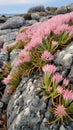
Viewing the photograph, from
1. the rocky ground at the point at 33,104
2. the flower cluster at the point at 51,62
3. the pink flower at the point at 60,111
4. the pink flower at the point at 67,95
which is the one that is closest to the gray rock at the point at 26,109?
the rocky ground at the point at 33,104

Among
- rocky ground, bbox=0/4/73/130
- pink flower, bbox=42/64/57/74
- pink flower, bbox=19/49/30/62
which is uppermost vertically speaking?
pink flower, bbox=19/49/30/62

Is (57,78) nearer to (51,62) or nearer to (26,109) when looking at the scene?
(51,62)

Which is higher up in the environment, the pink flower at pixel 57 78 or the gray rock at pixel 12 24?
the pink flower at pixel 57 78

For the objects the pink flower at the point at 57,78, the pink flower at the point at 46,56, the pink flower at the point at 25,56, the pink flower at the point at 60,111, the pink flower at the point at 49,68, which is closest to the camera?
the pink flower at the point at 60,111

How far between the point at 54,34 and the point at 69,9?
4257cm

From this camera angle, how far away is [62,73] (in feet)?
25.6

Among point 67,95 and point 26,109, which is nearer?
point 67,95

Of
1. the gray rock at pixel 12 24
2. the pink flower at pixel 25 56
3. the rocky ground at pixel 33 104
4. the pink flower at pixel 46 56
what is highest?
the pink flower at pixel 46 56

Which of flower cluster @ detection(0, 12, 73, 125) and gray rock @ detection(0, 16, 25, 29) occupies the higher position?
flower cluster @ detection(0, 12, 73, 125)

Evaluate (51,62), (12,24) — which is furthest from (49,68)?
(12,24)

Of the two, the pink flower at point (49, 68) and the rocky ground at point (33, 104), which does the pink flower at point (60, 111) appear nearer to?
the rocky ground at point (33, 104)

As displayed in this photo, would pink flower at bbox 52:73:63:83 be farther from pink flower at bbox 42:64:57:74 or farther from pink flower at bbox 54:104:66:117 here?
pink flower at bbox 54:104:66:117

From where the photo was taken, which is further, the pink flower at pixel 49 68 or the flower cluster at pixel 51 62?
the pink flower at pixel 49 68

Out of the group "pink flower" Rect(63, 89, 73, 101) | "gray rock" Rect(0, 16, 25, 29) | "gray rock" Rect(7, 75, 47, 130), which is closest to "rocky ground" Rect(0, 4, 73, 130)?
"gray rock" Rect(7, 75, 47, 130)
